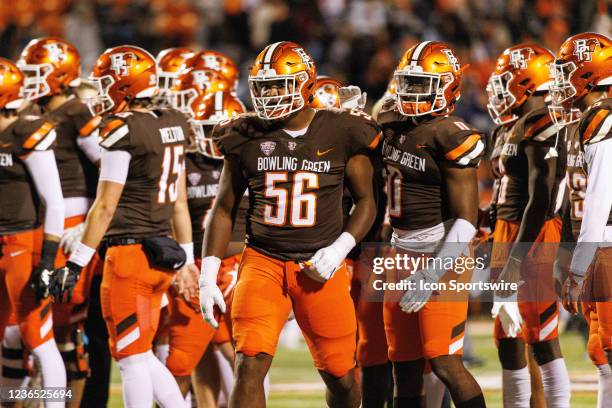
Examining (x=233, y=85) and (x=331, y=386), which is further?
(x=233, y=85)

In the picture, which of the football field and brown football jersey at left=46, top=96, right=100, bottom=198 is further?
the football field

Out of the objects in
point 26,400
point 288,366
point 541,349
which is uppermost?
point 541,349

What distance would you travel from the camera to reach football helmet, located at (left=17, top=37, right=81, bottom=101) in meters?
6.20

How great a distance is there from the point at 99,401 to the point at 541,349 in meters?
2.39

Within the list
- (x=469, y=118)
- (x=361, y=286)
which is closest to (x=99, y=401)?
(x=361, y=286)

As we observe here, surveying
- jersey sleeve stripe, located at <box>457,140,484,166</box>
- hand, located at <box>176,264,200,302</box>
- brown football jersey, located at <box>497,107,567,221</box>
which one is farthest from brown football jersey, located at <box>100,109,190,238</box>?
brown football jersey, located at <box>497,107,567,221</box>

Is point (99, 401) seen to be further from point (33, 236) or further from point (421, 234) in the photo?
point (421, 234)

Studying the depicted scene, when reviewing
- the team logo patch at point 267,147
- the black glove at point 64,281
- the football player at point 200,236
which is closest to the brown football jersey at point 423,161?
the team logo patch at point 267,147

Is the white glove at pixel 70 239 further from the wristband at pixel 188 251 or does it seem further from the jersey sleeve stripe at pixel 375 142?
the jersey sleeve stripe at pixel 375 142

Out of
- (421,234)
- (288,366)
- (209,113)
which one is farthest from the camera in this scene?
(288,366)

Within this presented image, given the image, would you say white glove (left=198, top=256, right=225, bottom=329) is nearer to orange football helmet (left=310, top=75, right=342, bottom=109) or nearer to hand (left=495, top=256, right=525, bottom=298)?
hand (left=495, top=256, right=525, bottom=298)

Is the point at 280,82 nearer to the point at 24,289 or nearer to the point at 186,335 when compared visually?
the point at 186,335

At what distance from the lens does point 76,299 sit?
5906 mm

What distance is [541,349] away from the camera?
→ 5453 millimetres
